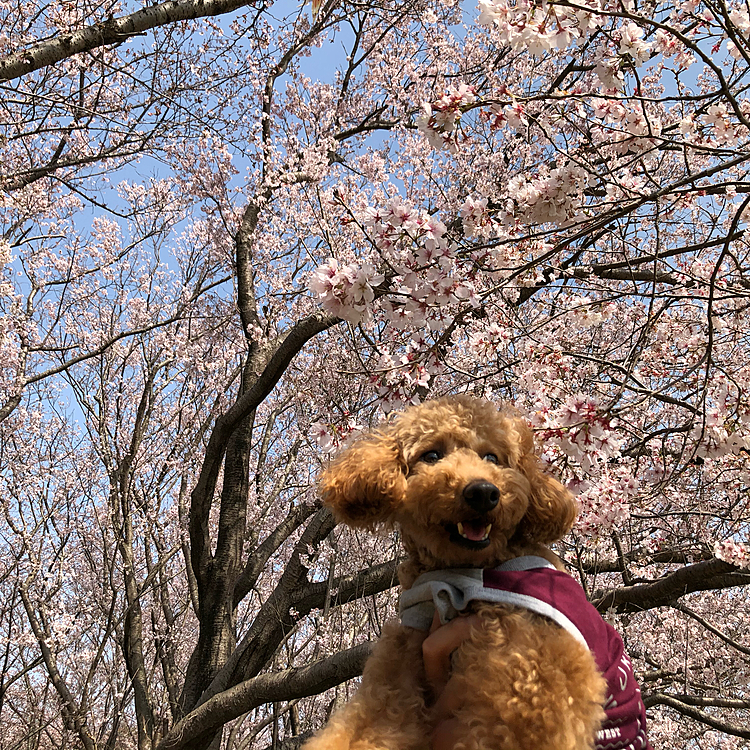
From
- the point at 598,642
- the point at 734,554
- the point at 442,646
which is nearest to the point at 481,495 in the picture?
the point at 442,646

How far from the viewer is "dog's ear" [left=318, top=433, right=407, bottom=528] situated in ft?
5.16

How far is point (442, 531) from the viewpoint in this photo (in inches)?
59.3

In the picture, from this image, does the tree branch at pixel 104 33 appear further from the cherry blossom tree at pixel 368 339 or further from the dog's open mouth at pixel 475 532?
the dog's open mouth at pixel 475 532

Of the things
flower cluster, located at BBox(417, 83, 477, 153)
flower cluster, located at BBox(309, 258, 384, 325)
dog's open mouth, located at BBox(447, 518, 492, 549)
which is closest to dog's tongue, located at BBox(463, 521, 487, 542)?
dog's open mouth, located at BBox(447, 518, 492, 549)

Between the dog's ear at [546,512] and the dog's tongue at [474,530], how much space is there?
201 mm

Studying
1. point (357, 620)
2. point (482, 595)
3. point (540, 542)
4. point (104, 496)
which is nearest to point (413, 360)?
point (540, 542)

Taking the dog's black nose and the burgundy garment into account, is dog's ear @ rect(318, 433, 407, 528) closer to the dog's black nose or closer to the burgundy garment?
the dog's black nose

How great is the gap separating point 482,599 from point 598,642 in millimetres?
330

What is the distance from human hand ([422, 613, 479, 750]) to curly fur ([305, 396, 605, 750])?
0.03 metres

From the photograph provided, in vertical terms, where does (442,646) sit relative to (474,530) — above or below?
below

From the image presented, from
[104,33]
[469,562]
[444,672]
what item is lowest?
[444,672]

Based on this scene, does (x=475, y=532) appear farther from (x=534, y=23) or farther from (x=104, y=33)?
(x=104, y=33)

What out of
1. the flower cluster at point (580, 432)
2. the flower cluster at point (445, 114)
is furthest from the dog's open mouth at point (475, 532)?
the flower cluster at point (445, 114)

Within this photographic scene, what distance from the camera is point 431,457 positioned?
1640 mm
